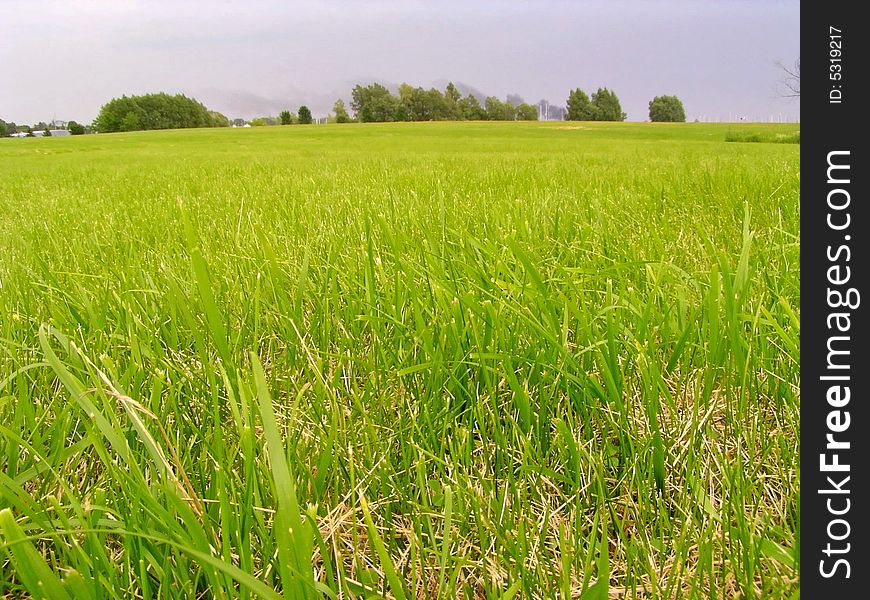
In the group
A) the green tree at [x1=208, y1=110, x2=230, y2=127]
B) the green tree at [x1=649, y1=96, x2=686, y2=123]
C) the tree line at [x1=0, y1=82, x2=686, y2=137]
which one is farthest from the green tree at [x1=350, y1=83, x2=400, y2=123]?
the green tree at [x1=649, y1=96, x2=686, y2=123]

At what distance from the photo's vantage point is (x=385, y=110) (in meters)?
75.9

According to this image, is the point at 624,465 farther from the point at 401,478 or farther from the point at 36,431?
the point at 36,431

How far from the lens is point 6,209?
484 cm

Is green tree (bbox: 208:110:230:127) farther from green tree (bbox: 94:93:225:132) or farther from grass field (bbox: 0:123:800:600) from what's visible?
grass field (bbox: 0:123:800:600)

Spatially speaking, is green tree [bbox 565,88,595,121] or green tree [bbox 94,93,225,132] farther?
green tree [bbox 565,88,595,121]

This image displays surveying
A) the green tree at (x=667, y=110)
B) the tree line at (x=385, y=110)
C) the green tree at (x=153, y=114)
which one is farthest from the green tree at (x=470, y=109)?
the green tree at (x=153, y=114)

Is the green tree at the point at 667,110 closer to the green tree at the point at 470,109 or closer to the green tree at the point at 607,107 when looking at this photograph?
the green tree at the point at 607,107

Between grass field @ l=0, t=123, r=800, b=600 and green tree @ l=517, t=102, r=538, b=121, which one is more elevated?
green tree @ l=517, t=102, r=538, b=121

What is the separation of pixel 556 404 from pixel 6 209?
549 centimetres

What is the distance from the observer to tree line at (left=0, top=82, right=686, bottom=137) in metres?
71.3

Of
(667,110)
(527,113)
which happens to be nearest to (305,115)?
(527,113)

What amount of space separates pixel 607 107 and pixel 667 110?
7762 millimetres
